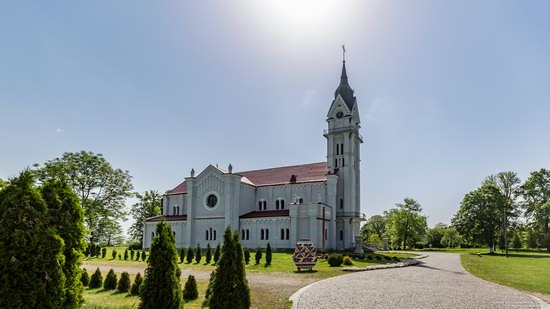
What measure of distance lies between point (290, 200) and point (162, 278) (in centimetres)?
4660

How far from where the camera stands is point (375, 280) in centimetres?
2047

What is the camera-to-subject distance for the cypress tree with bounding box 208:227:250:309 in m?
10.5

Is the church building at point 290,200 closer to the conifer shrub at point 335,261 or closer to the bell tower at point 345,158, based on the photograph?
the bell tower at point 345,158

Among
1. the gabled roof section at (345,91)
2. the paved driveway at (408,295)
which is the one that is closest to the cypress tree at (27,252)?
the paved driveway at (408,295)

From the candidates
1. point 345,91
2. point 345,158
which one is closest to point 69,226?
point 345,158

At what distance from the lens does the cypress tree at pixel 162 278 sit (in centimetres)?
952

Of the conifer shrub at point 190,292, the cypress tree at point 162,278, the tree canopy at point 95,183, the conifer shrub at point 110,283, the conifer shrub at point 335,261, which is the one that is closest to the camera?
the cypress tree at point 162,278

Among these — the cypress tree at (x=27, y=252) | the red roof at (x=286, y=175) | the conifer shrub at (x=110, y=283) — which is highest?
the red roof at (x=286, y=175)

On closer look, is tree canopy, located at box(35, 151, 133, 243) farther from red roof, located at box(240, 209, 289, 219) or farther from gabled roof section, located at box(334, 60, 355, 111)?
gabled roof section, located at box(334, 60, 355, 111)

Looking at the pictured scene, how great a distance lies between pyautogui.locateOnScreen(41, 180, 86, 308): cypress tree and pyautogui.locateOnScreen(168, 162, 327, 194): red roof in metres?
46.5

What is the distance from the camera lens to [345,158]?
55.2m

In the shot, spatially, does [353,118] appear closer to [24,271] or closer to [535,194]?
[535,194]

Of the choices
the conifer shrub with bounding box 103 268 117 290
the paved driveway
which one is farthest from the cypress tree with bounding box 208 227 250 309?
the conifer shrub with bounding box 103 268 117 290

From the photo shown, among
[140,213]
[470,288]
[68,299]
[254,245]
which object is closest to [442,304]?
[470,288]
